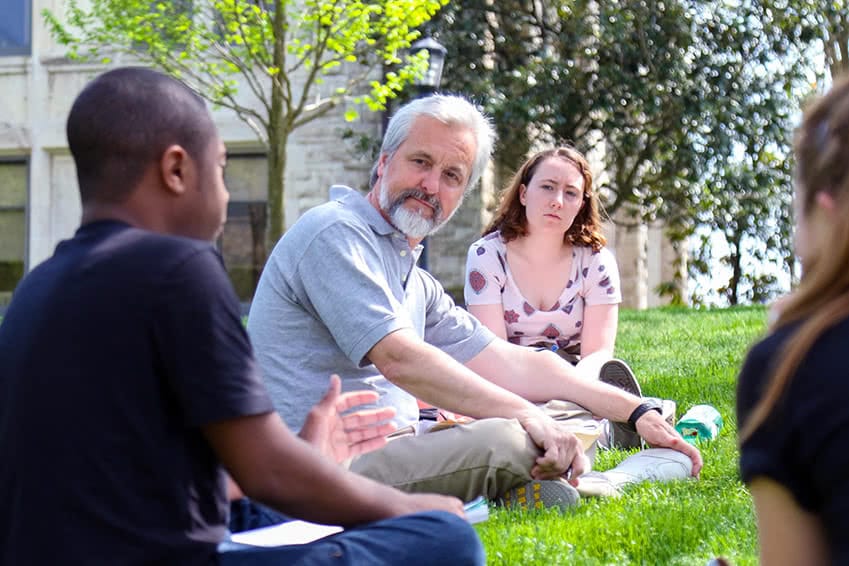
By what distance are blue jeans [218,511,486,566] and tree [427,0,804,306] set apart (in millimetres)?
13286

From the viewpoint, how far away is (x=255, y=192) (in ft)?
57.6

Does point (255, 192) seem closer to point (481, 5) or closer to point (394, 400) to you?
point (481, 5)

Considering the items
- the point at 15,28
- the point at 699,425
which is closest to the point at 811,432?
the point at 699,425

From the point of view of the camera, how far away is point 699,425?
550 centimetres

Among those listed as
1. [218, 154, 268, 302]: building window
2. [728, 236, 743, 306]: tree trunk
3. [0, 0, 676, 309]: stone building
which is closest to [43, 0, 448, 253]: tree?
[0, 0, 676, 309]: stone building

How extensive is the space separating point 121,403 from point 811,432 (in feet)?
3.31

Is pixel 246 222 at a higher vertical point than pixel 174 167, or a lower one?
lower

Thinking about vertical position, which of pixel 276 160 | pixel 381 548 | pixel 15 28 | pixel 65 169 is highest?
pixel 15 28

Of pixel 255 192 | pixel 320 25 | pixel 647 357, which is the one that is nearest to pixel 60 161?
pixel 255 192

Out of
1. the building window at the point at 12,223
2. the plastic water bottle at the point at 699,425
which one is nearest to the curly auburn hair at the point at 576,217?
the plastic water bottle at the point at 699,425

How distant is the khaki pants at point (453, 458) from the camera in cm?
373

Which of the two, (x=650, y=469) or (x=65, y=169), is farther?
(x=65, y=169)

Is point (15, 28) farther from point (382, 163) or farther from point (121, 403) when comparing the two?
point (121, 403)

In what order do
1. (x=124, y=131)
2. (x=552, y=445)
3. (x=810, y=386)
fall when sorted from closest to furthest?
1. (x=810, y=386)
2. (x=124, y=131)
3. (x=552, y=445)
